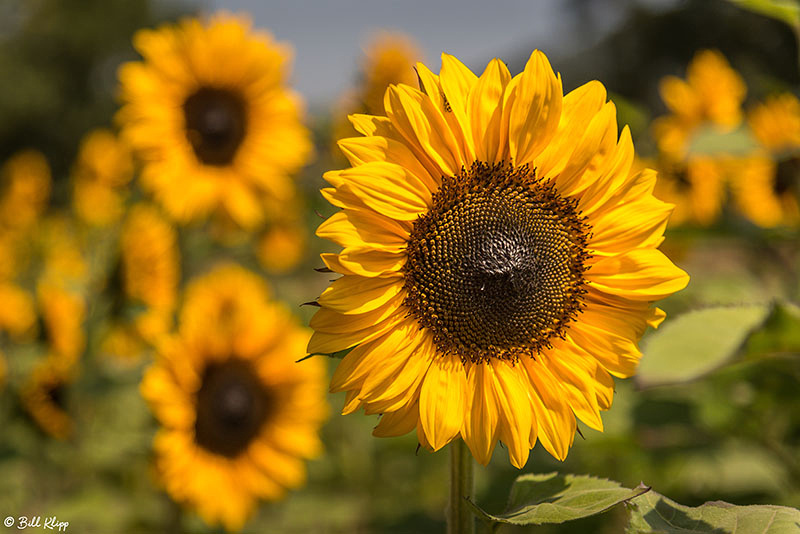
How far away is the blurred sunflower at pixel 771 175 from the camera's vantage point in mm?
3330

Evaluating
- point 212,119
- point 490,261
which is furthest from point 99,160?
point 490,261

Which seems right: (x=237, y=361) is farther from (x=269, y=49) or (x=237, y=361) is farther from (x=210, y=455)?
(x=269, y=49)

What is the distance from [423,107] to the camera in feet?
3.48

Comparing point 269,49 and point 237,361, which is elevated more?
point 269,49

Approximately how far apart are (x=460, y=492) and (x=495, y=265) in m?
0.36

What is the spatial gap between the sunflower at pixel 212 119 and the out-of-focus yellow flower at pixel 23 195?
3.02 metres

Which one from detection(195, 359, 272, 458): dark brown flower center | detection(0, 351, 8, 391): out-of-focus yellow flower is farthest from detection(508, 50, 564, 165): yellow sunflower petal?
detection(0, 351, 8, 391): out-of-focus yellow flower

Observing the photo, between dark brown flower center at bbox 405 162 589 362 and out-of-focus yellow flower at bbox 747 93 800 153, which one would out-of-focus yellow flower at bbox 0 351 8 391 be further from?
out-of-focus yellow flower at bbox 747 93 800 153

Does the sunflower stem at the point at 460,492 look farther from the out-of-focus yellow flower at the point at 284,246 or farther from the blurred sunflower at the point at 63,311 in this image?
the out-of-focus yellow flower at the point at 284,246

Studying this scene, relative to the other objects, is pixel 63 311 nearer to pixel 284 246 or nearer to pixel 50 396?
pixel 50 396

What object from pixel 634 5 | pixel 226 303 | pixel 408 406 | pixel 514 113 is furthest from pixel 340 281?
pixel 634 5

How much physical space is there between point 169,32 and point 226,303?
1254 mm

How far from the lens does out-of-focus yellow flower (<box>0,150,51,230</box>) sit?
6277mm

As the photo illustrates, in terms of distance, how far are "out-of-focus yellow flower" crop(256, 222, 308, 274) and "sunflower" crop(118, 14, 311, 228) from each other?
6.64 feet
